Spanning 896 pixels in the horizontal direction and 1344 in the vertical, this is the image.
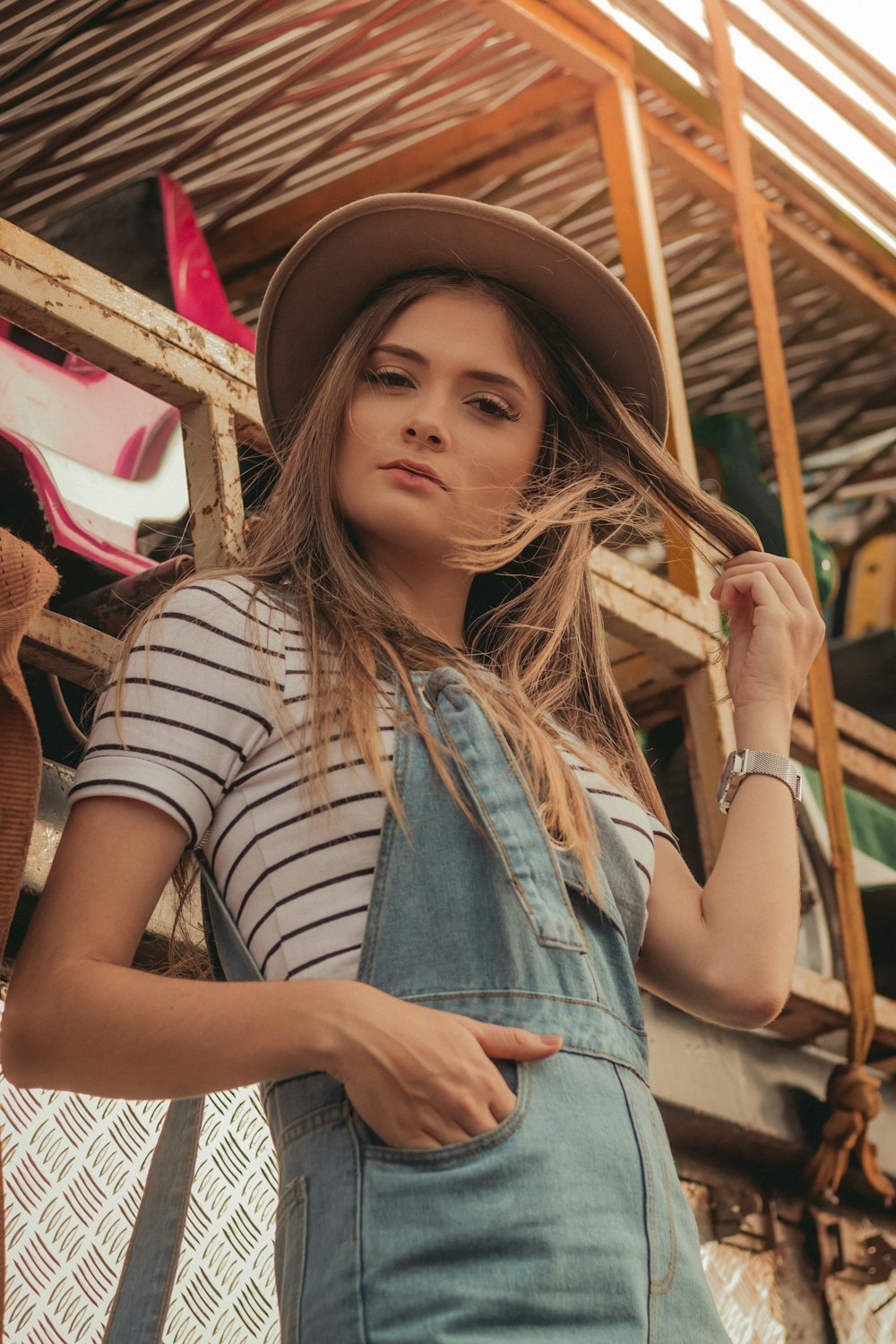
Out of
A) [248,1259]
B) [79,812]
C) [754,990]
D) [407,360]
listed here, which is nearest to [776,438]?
[407,360]

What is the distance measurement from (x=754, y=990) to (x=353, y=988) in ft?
2.22

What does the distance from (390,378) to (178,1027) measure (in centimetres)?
97

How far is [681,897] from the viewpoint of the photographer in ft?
6.28

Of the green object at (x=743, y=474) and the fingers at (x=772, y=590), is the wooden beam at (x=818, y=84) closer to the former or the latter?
the green object at (x=743, y=474)

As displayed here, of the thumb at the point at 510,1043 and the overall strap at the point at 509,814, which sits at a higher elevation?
the overall strap at the point at 509,814

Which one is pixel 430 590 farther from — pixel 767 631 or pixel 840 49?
pixel 840 49

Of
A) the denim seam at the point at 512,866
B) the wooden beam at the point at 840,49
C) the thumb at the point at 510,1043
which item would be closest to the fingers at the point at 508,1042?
the thumb at the point at 510,1043

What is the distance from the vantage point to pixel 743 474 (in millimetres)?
4887

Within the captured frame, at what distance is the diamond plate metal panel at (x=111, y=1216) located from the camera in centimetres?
188

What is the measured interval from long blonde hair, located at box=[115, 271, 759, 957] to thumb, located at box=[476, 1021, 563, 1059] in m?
0.23

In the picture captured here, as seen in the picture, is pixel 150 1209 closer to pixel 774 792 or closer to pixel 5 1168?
pixel 5 1168

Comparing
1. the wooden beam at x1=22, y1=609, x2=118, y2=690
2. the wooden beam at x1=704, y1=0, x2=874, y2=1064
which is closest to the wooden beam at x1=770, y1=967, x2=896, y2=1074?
the wooden beam at x1=704, y1=0, x2=874, y2=1064

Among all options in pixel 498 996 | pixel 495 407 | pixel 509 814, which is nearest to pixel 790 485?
pixel 495 407

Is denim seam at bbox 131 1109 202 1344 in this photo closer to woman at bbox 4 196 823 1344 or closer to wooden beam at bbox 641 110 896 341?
woman at bbox 4 196 823 1344
